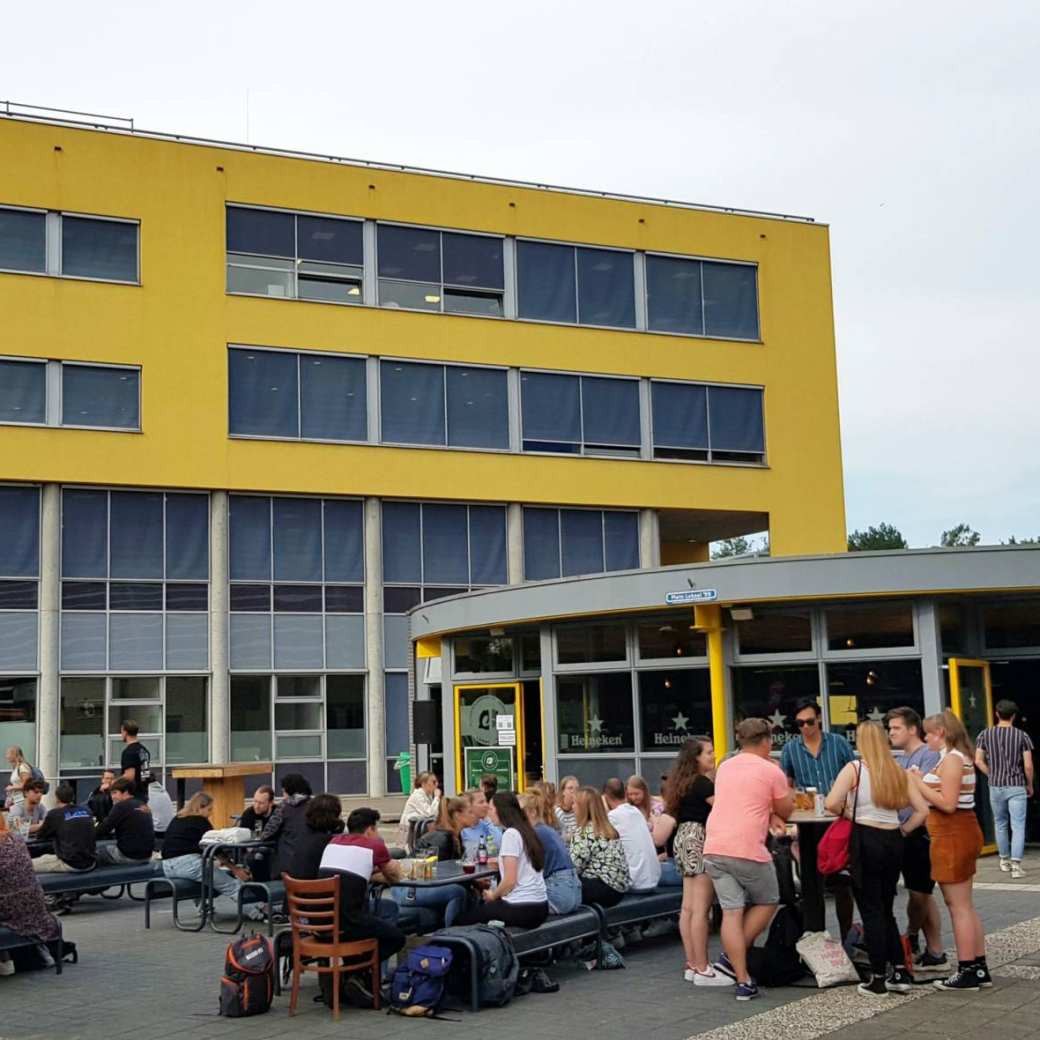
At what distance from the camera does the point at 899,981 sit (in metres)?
9.22

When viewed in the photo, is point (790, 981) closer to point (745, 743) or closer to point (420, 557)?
point (745, 743)

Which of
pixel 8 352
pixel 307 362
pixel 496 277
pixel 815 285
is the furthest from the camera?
pixel 815 285

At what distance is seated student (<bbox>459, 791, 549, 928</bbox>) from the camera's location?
32.2 feet

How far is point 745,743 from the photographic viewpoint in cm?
926

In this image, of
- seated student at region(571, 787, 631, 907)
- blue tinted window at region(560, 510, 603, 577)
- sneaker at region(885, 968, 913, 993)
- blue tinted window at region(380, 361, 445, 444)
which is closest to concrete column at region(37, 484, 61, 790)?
blue tinted window at region(380, 361, 445, 444)

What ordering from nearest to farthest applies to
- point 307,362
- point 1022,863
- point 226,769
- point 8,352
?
point 1022,863 < point 226,769 < point 8,352 < point 307,362

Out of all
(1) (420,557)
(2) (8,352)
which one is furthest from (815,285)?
(2) (8,352)

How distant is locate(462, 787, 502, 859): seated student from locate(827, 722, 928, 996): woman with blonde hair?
139 inches

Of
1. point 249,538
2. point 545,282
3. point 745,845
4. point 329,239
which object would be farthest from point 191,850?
point 545,282

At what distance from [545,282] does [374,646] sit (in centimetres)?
967

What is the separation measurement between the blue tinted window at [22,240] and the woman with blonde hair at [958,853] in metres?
25.3

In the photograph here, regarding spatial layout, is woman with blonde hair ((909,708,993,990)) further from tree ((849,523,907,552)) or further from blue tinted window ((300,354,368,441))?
tree ((849,523,907,552))

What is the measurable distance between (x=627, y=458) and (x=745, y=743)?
2537cm

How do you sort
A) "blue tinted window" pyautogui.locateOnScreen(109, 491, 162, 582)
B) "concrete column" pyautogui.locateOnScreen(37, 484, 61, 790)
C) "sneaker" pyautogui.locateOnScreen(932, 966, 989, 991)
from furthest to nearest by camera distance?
"blue tinted window" pyautogui.locateOnScreen(109, 491, 162, 582) → "concrete column" pyautogui.locateOnScreen(37, 484, 61, 790) → "sneaker" pyautogui.locateOnScreen(932, 966, 989, 991)
